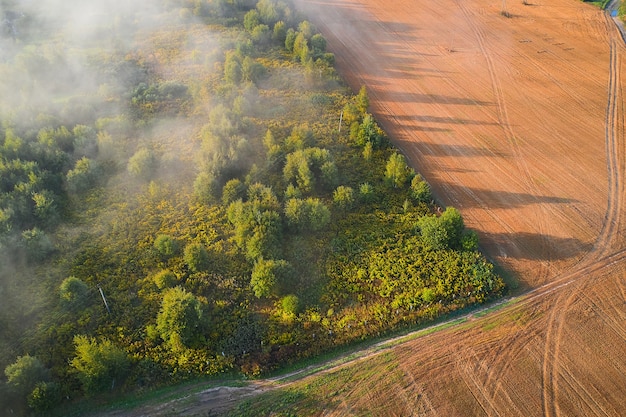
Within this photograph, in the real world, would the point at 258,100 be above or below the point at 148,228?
above

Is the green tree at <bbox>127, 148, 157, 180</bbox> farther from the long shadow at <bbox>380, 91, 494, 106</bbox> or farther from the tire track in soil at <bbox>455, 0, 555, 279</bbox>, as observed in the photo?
the tire track in soil at <bbox>455, 0, 555, 279</bbox>

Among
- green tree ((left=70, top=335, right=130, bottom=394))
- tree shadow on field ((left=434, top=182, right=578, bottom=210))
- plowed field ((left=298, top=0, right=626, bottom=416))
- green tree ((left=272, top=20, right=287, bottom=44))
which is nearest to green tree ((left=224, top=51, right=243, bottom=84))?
green tree ((left=272, top=20, right=287, bottom=44))

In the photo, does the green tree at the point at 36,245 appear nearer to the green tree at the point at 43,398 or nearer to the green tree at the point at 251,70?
the green tree at the point at 43,398

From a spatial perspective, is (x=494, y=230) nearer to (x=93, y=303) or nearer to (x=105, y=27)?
(x=93, y=303)

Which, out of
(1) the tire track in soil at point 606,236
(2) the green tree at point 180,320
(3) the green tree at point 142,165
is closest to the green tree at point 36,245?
(3) the green tree at point 142,165

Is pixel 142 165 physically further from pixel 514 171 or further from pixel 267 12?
pixel 267 12

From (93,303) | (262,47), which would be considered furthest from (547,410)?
(262,47)
